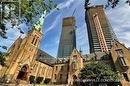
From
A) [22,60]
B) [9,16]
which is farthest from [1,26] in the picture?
[22,60]

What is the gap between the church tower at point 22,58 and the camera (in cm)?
6025

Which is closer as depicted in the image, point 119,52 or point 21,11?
point 21,11

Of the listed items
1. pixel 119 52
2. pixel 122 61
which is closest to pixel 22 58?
pixel 119 52

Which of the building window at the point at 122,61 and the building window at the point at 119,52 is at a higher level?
the building window at the point at 119,52

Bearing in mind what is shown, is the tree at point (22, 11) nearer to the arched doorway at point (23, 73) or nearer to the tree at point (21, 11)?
the tree at point (21, 11)

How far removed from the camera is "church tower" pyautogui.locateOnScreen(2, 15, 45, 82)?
198 ft

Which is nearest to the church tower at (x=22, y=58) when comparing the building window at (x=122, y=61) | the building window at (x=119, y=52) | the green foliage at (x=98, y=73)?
the green foliage at (x=98, y=73)

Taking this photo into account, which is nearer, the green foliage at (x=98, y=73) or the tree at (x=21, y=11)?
the tree at (x=21, y=11)

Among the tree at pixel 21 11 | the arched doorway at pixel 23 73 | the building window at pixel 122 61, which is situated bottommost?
the tree at pixel 21 11

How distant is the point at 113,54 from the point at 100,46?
4915 inches

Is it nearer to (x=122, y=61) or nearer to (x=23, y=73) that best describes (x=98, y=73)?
(x=122, y=61)

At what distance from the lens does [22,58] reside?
64125 mm

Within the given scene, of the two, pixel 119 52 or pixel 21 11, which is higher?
pixel 119 52

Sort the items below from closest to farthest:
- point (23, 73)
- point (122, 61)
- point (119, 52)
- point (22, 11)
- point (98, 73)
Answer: point (22, 11) → point (98, 73) → point (122, 61) → point (119, 52) → point (23, 73)
